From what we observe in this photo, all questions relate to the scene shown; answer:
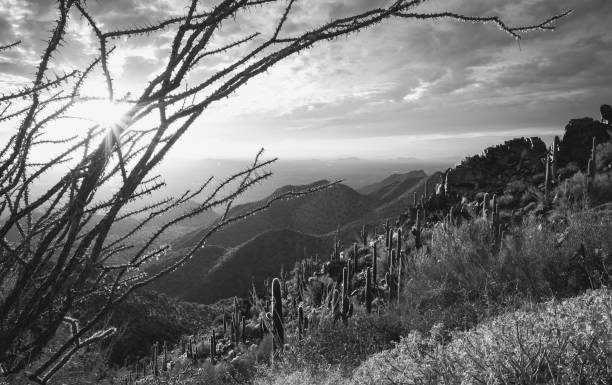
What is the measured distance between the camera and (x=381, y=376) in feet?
9.51

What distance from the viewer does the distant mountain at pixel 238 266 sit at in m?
53.0

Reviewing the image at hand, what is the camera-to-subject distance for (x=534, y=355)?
2.05 metres

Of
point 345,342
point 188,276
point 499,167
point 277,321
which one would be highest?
point 499,167

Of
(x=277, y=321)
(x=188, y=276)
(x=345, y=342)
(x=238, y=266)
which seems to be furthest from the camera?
(x=188, y=276)

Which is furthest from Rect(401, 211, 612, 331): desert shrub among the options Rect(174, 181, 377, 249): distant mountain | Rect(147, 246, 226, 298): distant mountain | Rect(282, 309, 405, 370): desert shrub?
Rect(174, 181, 377, 249): distant mountain

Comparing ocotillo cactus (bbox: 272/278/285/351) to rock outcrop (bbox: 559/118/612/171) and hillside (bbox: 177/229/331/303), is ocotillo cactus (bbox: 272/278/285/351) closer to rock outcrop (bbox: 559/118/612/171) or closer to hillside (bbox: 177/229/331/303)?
rock outcrop (bbox: 559/118/612/171)

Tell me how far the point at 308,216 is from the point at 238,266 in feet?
113

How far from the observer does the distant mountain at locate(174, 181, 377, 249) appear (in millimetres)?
82706

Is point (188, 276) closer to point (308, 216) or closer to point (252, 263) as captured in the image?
point (252, 263)

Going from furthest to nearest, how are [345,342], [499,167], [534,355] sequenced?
[499,167] → [345,342] → [534,355]

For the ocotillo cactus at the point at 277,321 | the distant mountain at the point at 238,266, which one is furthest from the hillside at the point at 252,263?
the ocotillo cactus at the point at 277,321

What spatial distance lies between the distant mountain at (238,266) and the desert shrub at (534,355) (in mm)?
48781

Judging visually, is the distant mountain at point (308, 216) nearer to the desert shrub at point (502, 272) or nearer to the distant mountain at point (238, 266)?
the distant mountain at point (238, 266)

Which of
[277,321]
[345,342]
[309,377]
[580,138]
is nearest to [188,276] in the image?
[580,138]
